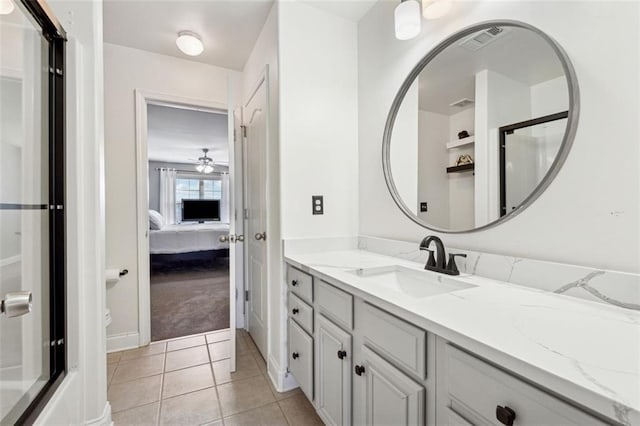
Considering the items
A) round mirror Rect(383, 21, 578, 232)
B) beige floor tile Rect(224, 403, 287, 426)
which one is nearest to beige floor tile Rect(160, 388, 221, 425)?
beige floor tile Rect(224, 403, 287, 426)

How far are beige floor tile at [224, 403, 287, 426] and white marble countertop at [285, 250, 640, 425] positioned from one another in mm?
976

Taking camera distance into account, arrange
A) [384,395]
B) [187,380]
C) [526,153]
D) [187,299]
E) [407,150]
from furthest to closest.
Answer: [187,299], [187,380], [407,150], [526,153], [384,395]

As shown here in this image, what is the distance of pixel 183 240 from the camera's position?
5.05 m

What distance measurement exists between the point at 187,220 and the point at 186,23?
6.58m

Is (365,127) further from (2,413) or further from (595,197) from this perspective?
(2,413)

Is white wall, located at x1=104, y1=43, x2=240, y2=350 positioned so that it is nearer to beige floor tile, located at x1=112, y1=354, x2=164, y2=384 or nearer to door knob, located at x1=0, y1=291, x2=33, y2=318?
beige floor tile, located at x1=112, y1=354, x2=164, y2=384

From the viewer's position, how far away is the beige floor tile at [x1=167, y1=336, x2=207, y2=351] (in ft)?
7.56

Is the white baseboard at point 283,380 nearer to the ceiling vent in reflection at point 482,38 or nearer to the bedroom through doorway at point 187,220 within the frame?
the bedroom through doorway at point 187,220

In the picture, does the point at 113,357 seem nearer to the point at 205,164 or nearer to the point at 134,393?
the point at 134,393

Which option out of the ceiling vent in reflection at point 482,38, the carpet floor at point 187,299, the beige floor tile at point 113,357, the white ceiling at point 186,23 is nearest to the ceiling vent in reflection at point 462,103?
the ceiling vent in reflection at point 482,38

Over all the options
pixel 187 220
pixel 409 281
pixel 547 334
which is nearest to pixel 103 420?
pixel 409 281

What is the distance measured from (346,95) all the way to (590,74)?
1.29m

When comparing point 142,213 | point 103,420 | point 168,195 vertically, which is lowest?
point 103,420

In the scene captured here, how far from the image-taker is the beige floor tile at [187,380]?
1.75 metres
